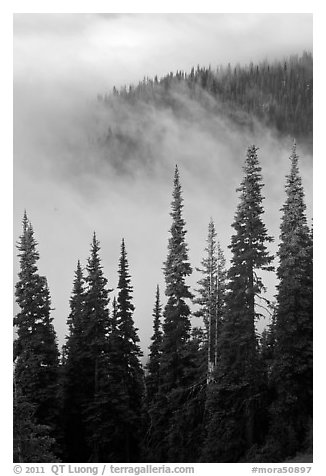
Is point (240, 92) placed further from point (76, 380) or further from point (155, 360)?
point (155, 360)

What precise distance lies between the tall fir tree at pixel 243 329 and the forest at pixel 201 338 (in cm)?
6

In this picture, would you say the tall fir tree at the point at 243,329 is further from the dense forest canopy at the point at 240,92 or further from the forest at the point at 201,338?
the dense forest canopy at the point at 240,92

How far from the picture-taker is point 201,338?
27266 millimetres

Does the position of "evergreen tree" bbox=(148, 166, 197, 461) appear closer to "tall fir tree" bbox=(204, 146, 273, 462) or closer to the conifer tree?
the conifer tree

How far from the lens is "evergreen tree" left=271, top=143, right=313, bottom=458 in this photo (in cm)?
1898

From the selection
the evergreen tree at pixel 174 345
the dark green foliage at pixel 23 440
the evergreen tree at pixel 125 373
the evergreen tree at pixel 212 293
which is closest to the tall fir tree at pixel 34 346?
the evergreen tree at pixel 125 373

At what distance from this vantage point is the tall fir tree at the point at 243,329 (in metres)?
21.6

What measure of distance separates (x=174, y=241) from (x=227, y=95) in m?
8.25

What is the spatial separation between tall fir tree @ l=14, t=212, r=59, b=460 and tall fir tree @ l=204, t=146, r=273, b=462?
8.85 metres

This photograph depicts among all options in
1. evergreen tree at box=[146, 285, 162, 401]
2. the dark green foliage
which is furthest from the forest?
evergreen tree at box=[146, 285, 162, 401]

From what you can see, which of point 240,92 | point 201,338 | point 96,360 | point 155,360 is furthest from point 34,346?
point 240,92
